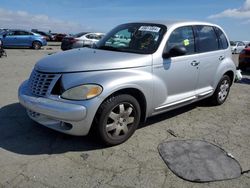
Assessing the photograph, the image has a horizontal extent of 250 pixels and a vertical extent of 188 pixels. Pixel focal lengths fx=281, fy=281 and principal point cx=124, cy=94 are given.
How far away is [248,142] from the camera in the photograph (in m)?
4.36

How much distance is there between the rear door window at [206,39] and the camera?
17.4 ft

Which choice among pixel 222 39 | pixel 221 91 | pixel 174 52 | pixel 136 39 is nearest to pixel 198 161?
pixel 174 52

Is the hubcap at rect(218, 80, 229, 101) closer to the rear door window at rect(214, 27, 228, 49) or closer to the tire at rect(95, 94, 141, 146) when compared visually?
the rear door window at rect(214, 27, 228, 49)

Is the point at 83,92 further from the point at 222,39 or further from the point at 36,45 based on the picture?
the point at 36,45

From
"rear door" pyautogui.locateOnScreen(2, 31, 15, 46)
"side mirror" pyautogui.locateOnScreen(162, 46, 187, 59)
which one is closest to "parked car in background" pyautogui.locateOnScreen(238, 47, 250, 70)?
"side mirror" pyautogui.locateOnScreen(162, 46, 187, 59)

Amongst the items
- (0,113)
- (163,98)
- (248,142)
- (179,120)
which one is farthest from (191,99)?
(0,113)

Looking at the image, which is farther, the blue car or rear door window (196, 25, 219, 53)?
the blue car

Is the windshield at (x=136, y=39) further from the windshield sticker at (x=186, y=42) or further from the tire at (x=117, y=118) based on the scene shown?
the tire at (x=117, y=118)

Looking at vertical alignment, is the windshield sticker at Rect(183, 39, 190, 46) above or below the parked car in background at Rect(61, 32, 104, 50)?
above

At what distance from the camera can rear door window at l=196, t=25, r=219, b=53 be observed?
530cm

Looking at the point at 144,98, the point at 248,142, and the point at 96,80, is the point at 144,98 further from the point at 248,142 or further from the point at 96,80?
the point at 248,142

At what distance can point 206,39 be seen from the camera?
551 centimetres

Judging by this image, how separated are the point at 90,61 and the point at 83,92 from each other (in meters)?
0.57

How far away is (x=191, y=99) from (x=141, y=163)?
204 centimetres
